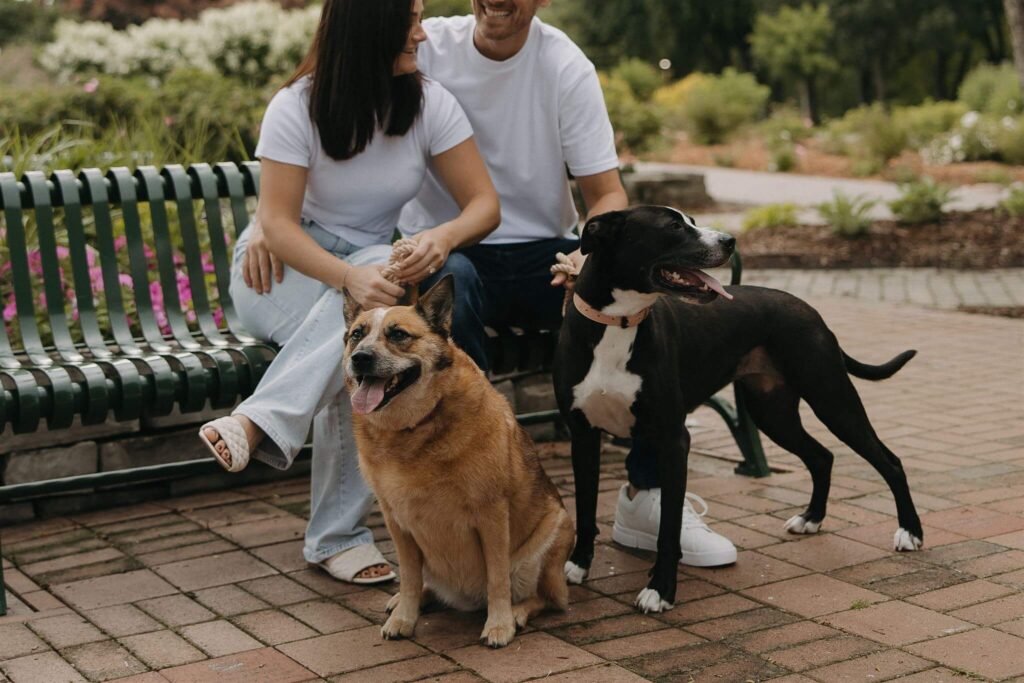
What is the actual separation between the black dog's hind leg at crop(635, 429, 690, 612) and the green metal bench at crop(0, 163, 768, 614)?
116 cm

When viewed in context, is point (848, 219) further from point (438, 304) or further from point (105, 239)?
point (438, 304)

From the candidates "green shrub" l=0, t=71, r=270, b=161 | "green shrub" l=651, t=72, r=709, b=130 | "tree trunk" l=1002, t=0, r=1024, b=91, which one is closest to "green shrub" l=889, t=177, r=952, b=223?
"tree trunk" l=1002, t=0, r=1024, b=91

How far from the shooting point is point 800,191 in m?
16.8

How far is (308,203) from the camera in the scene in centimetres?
419

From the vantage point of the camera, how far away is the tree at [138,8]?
31797mm

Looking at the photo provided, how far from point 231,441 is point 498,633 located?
0.96m

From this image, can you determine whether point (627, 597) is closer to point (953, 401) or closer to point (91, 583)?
point (91, 583)

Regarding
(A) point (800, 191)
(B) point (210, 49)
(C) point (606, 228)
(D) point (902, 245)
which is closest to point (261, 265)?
(C) point (606, 228)

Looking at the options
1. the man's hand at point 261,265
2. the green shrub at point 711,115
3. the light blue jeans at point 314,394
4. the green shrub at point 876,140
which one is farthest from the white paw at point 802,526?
the green shrub at point 711,115

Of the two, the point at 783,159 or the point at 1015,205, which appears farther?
the point at 783,159

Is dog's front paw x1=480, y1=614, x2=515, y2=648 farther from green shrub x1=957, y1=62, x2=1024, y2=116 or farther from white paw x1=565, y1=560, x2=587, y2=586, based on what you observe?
green shrub x1=957, y1=62, x2=1024, y2=116

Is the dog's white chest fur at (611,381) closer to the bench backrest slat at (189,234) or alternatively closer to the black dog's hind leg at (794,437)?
the black dog's hind leg at (794,437)

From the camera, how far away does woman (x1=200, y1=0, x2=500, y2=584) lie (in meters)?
3.84

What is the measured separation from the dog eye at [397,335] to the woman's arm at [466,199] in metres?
0.66
